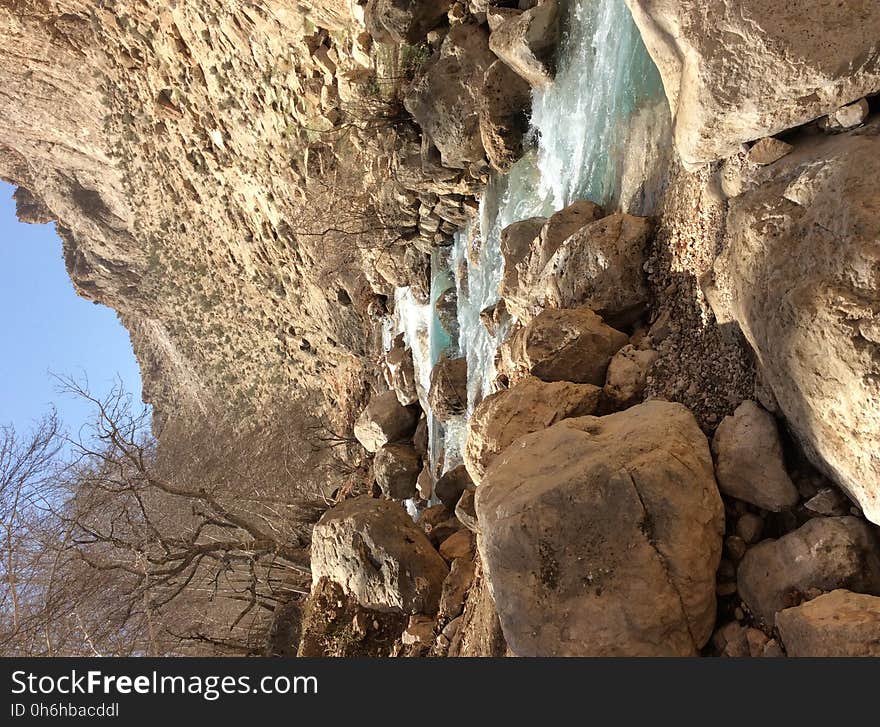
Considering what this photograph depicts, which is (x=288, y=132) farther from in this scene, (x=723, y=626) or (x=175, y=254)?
(x=723, y=626)

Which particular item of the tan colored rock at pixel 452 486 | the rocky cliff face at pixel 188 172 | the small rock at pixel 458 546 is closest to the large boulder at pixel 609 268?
the small rock at pixel 458 546

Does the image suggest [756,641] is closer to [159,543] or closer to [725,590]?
[725,590]

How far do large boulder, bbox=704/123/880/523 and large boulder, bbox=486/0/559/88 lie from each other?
290 cm

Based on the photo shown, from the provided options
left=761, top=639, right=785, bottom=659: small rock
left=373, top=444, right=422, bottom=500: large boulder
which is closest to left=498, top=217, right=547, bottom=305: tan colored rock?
left=761, top=639, right=785, bottom=659: small rock

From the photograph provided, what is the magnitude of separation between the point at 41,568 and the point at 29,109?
6929 mm

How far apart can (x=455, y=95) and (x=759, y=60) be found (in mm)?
3848

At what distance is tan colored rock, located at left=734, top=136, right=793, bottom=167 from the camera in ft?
9.57

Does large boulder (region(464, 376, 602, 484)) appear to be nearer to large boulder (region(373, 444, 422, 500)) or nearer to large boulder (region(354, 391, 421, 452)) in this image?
large boulder (region(373, 444, 422, 500))

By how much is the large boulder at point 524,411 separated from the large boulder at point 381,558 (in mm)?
1639

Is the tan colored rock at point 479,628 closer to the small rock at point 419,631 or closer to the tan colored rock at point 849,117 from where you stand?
the small rock at point 419,631

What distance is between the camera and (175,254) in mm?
11914

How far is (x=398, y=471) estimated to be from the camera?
834 centimetres

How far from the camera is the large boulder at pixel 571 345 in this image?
13.1ft

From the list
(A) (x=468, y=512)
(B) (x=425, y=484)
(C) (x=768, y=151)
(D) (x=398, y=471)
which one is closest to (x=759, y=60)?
(C) (x=768, y=151)
